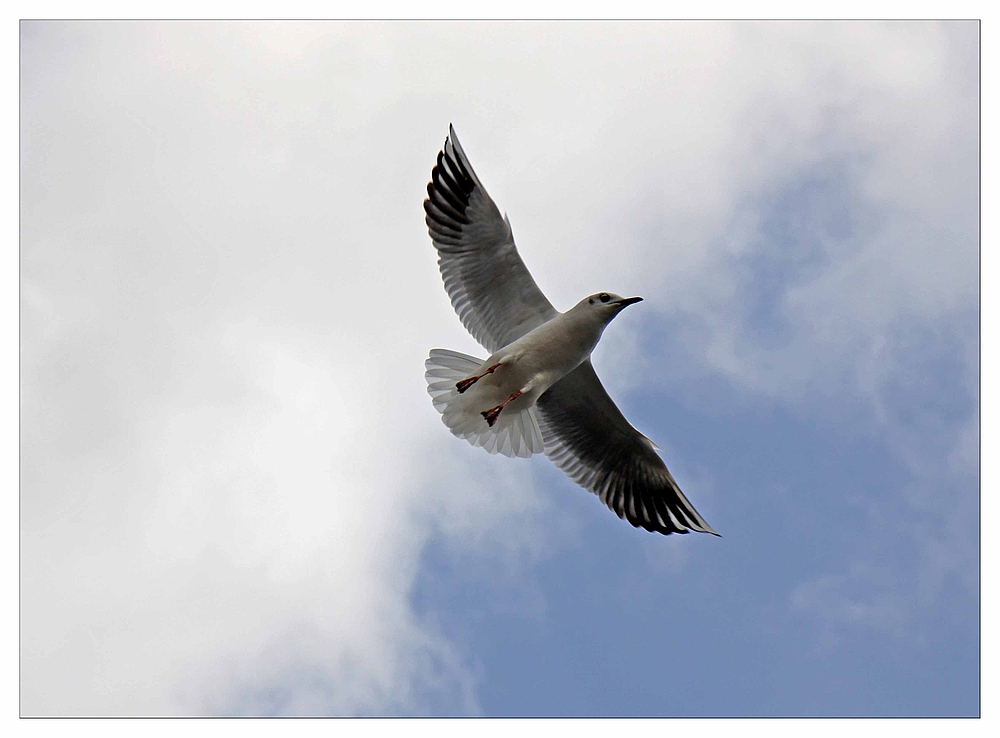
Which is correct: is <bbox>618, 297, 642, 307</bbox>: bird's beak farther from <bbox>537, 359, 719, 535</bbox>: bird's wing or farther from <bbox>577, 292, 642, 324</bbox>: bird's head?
<bbox>537, 359, 719, 535</bbox>: bird's wing

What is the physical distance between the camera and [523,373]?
6715 mm

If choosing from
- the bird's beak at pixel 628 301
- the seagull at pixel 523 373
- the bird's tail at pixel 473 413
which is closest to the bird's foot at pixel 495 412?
the seagull at pixel 523 373

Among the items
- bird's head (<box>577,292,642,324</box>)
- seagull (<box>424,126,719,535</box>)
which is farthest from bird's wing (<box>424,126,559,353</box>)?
bird's head (<box>577,292,642,324</box>)

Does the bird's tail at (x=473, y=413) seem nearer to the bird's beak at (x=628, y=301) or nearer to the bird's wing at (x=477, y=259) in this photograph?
the bird's wing at (x=477, y=259)

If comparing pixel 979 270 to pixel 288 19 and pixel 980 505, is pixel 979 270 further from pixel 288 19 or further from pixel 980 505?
pixel 288 19

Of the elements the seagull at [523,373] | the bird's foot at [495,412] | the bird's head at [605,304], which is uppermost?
the bird's head at [605,304]

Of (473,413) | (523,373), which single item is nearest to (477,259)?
(523,373)

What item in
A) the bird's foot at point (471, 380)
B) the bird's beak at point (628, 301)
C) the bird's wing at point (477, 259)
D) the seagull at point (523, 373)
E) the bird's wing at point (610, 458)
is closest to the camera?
the bird's foot at point (471, 380)

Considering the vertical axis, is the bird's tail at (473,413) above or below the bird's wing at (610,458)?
below

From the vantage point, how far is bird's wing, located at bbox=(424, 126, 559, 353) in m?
7.04

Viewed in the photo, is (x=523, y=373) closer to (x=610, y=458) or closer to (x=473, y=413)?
(x=473, y=413)

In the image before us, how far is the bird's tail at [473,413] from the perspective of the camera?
6934 millimetres

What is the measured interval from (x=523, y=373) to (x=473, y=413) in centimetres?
50

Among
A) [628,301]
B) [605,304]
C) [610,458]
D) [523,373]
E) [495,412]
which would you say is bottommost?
[495,412]
